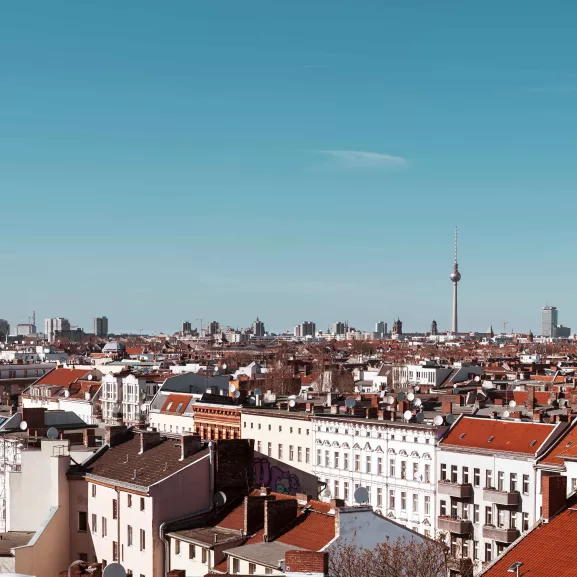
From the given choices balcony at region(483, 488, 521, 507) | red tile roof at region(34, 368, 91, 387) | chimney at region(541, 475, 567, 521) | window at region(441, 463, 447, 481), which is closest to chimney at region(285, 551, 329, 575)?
chimney at region(541, 475, 567, 521)

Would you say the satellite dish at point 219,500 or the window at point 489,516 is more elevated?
the satellite dish at point 219,500

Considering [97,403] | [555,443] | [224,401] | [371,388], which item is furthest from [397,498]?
[371,388]

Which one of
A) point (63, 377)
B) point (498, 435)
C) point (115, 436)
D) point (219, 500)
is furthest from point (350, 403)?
point (63, 377)

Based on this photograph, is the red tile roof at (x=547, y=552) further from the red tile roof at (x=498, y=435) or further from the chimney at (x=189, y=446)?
the red tile roof at (x=498, y=435)

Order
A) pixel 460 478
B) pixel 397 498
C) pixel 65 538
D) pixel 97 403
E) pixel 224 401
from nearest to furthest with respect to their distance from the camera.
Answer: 1. pixel 65 538
2. pixel 460 478
3. pixel 397 498
4. pixel 224 401
5. pixel 97 403

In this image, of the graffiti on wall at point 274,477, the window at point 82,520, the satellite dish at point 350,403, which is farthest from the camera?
the satellite dish at point 350,403

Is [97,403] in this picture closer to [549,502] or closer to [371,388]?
[371,388]

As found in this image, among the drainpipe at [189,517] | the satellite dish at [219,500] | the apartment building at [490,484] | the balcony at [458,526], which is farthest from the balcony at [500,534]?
the drainpipe at [189,517]
